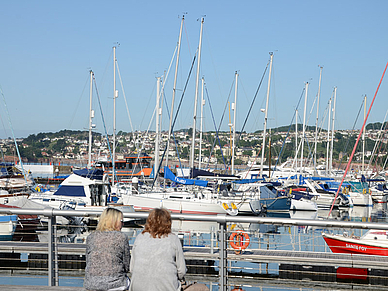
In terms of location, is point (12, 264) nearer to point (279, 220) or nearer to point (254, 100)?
point (279, 220)

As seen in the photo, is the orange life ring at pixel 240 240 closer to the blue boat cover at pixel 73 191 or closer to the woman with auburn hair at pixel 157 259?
the woman with auburn hair at pixel 157 259

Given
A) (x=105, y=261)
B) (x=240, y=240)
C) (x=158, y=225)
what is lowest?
(x=240, y=240)

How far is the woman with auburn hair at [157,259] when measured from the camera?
4.39 m

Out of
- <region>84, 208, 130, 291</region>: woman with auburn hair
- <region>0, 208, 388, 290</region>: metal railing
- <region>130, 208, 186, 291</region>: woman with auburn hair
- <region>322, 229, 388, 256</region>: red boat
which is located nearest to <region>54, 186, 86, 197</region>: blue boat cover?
<region>322, 229, 388, 256</region>: red boat

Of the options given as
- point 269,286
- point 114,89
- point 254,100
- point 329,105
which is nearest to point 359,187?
point 254,100

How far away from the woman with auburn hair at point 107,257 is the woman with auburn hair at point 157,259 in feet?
0.66

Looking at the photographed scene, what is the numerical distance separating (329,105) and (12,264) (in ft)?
190

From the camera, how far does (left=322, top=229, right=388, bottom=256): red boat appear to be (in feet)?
43.6

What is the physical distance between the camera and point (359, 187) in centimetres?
4603

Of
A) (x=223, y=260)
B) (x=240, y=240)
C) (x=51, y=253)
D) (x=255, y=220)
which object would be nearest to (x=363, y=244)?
(x=240, y=240)

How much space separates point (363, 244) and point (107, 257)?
10809 millimetres

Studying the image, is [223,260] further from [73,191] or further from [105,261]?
[73,191]

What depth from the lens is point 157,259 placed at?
4.41 metres

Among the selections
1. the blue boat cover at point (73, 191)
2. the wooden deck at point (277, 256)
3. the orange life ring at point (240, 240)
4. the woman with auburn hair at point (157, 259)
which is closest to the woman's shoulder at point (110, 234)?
the woman with auburn hair at point (157, 259)
